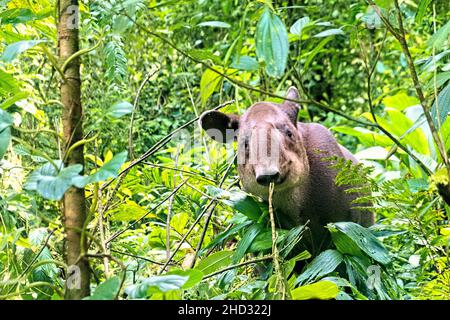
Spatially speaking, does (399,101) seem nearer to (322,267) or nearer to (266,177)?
(266,177)

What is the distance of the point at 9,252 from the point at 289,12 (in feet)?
25.7

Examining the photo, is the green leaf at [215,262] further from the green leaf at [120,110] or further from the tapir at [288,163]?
the green leaf at [120,110]

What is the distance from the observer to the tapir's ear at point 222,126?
12.8ft

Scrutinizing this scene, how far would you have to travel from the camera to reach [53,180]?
165 cm

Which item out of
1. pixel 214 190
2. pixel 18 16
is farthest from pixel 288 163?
pixel 18 16

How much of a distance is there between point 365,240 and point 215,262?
62 centimetres

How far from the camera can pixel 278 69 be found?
1.83 meters

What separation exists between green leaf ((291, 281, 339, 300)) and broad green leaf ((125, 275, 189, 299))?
0.52 m

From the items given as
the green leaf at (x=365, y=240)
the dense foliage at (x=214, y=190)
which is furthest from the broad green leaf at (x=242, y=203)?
the green leaf at (x=365, y=240)

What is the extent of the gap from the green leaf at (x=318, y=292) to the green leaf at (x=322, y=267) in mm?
518

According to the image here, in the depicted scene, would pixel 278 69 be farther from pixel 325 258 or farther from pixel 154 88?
pixel 154 88
